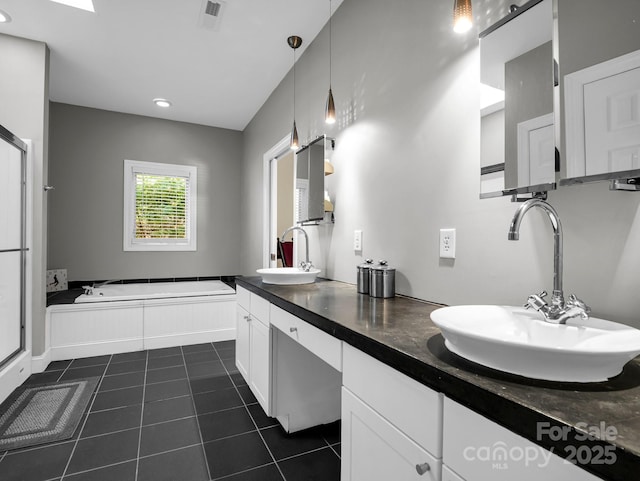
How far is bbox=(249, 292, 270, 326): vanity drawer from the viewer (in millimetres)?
1963

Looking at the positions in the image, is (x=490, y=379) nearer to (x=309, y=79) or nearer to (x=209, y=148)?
(x=309, y=79)

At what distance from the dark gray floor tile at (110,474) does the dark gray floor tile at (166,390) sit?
2.41ft

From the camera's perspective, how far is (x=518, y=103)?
1150mm

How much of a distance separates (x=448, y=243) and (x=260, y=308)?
1.14 meters

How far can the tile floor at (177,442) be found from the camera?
5.35 feet

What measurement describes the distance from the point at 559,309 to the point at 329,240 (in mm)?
1677

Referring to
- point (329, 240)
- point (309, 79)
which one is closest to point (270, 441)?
point (329, 240)

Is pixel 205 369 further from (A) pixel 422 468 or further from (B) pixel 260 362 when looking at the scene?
(A) pixel 422 468

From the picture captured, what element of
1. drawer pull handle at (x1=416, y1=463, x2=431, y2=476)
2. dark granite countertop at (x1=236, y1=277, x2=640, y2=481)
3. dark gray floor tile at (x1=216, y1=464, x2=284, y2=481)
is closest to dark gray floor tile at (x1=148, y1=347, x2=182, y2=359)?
dark gray floor tile at (x1=216, y1=464, x2=284, y2=481)

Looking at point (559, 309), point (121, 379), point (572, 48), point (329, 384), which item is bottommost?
point (121, 379)

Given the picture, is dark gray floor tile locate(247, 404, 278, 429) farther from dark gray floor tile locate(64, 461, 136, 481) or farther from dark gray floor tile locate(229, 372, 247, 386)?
dark gray floor tile locate(64, 461, 136, 481)

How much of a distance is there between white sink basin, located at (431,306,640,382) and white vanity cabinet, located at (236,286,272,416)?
1246 mm

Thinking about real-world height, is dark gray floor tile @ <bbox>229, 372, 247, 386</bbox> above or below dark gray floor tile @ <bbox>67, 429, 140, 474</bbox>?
below

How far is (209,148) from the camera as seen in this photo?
15.5ft
